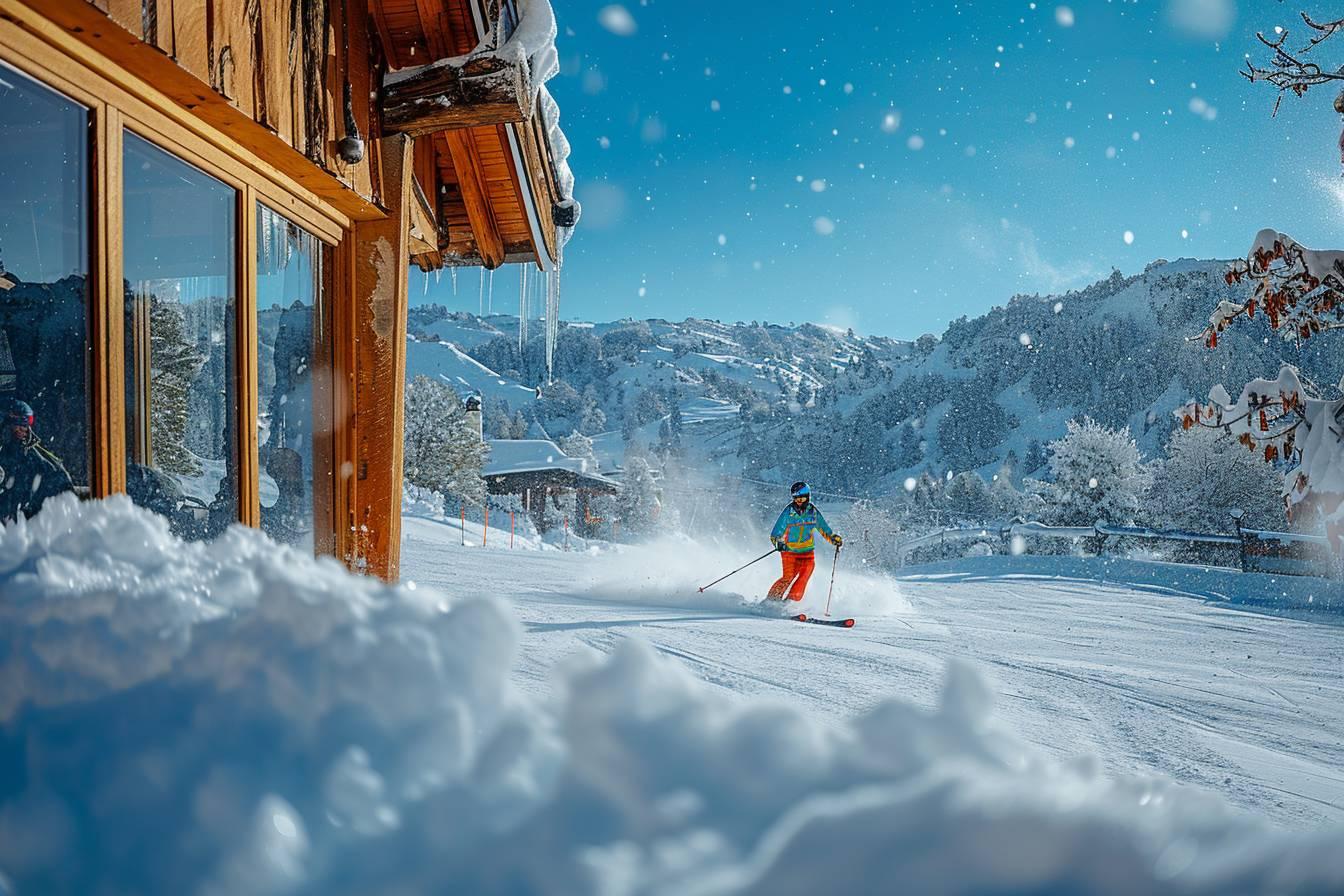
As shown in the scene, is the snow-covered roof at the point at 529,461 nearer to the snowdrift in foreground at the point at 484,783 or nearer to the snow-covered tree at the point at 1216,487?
the snow-covered tree at the point at 1216,487

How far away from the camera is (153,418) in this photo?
9.01 ft

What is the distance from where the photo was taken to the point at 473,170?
18.1ft

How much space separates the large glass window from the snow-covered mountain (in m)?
76.7

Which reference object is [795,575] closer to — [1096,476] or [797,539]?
[797,539]

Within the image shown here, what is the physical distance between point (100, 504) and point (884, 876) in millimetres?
1757

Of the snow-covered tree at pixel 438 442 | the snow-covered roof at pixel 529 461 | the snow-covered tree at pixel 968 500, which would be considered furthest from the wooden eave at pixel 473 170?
the snow-covered tree at pixel 968 500

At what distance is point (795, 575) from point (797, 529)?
546 millimetres

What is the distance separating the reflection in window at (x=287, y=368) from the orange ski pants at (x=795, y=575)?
5.30m

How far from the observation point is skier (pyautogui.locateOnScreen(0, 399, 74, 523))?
2.21 meters

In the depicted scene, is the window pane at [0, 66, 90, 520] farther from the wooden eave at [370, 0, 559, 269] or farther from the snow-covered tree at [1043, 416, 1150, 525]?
the snow-covered tree at [1043, 416, 1150, 525]

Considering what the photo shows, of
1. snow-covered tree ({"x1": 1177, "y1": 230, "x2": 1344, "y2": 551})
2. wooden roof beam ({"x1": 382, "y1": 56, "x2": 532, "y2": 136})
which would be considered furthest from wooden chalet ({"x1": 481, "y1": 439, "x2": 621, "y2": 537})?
wooden roof beam ({"x1": 382, "y1": 56, "x2": 532, "y2": 136})

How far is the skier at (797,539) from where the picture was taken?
26.1 feet

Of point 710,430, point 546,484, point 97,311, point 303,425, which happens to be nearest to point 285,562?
point 97,311

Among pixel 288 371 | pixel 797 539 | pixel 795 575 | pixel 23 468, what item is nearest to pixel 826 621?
pixel 795 575
